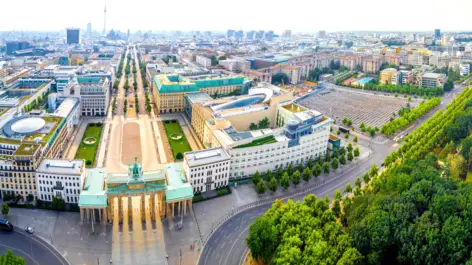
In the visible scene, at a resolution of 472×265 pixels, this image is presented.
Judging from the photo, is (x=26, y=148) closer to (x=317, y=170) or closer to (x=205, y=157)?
(x=205, y=157)

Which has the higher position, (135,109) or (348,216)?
(135,109)

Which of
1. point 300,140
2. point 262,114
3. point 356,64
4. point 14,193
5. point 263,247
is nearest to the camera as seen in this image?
point 263,247

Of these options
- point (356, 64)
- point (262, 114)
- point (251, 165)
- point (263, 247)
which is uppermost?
point (356, 64)

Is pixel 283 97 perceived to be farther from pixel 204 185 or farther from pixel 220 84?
pixel 204 185

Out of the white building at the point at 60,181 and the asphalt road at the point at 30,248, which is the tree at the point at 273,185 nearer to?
the white building at the point at 60,181

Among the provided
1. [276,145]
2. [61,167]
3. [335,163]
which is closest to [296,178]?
[276,145]

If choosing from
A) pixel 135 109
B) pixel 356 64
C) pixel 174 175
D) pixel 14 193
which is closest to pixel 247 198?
pixel 174 175

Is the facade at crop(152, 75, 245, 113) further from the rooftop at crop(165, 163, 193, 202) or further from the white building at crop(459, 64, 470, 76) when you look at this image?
the white building at crop(459, 64, 470, 76)

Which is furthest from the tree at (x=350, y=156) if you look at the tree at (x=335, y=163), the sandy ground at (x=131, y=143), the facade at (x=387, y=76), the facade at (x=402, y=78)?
the facade at (x=387, y=76)
